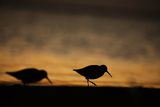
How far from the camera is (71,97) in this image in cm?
365

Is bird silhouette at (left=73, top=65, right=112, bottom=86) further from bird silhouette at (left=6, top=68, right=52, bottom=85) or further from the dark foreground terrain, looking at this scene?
the dark foreground terrain

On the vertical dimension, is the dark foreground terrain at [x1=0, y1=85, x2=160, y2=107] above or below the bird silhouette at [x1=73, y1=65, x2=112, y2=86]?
below

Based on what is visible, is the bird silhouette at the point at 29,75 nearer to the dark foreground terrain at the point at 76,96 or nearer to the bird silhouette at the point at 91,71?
the bird silhouette at the point at 91,71

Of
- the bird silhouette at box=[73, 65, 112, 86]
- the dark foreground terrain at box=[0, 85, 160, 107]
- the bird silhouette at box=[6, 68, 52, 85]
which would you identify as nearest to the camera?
the dark foreground terrain at box=[0, 85, 160, 107]

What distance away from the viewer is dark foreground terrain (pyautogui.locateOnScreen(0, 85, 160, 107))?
3542mm

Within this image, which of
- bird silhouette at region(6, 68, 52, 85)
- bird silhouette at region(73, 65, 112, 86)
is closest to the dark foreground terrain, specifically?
bird silhouette at region(6, 68, 52, 85)

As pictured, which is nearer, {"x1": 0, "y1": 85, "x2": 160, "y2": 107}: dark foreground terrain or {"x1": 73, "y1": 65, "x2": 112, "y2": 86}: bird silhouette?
{"x1": 0, "y1": 85, "x2": 160, "y2": 107}: dark foreground terrain

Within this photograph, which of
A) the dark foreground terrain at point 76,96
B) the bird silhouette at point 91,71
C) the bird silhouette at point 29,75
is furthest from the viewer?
the bird silhouette at point 91,71

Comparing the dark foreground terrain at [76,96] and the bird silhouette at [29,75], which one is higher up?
the bird silhouette at [29,75]

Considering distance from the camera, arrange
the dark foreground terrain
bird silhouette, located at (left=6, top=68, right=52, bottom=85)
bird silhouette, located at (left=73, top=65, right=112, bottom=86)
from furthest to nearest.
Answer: bird silhouette, located at (left=73, top=65, right=112, bottom=86) → bird silhouette, located at (left=6, top=68, right=52, bottom=85) → the dark foreground terrain

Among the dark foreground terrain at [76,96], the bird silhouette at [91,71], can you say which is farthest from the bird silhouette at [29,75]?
the dark foreground terrain at [76,96]

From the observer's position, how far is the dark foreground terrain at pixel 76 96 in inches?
139

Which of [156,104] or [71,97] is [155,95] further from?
[71,97]

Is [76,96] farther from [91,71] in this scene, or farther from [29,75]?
[91,71]
